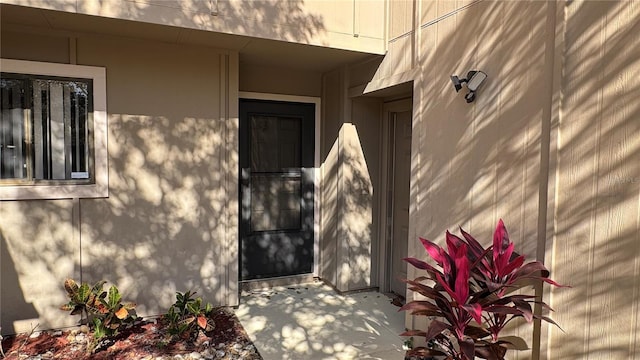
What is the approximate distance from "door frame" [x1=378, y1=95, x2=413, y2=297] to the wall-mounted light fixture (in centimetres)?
155

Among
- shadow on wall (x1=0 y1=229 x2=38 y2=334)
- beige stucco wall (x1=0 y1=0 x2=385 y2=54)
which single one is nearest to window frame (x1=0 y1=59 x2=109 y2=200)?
shadow on wall (x1=0 y1=229 x2=38 y2=334)

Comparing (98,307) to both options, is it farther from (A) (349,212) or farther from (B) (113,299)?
(A) (349,212)

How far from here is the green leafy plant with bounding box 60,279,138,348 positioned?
10.5 ft

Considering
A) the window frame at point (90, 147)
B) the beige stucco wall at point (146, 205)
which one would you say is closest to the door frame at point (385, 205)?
the beige stucco wall at point (146, 205)

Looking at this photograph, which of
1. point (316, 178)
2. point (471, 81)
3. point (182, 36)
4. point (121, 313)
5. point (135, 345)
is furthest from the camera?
point (316, 178)

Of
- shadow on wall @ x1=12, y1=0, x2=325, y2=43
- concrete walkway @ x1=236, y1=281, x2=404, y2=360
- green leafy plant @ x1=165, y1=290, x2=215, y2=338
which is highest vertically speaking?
shadow on wall @ x1=12, y1=0, x2=325, y2=43

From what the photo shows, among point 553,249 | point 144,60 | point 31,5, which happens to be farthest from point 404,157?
point 31,5

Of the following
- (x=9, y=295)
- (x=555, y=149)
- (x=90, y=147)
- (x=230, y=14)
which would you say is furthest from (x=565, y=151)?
(x=9, y=295)

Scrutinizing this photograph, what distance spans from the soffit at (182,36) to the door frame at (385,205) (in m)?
0.80

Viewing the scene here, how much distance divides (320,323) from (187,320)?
123cm

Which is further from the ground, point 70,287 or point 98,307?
point 70,287

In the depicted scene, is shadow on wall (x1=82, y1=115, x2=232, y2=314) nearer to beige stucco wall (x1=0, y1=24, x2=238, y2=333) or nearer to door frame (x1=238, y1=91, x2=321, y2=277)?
beige stucco wall (x1=0, y1=24, x2=238, y2=333)

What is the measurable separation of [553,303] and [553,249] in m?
0.31

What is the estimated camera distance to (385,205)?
4.65 meters
